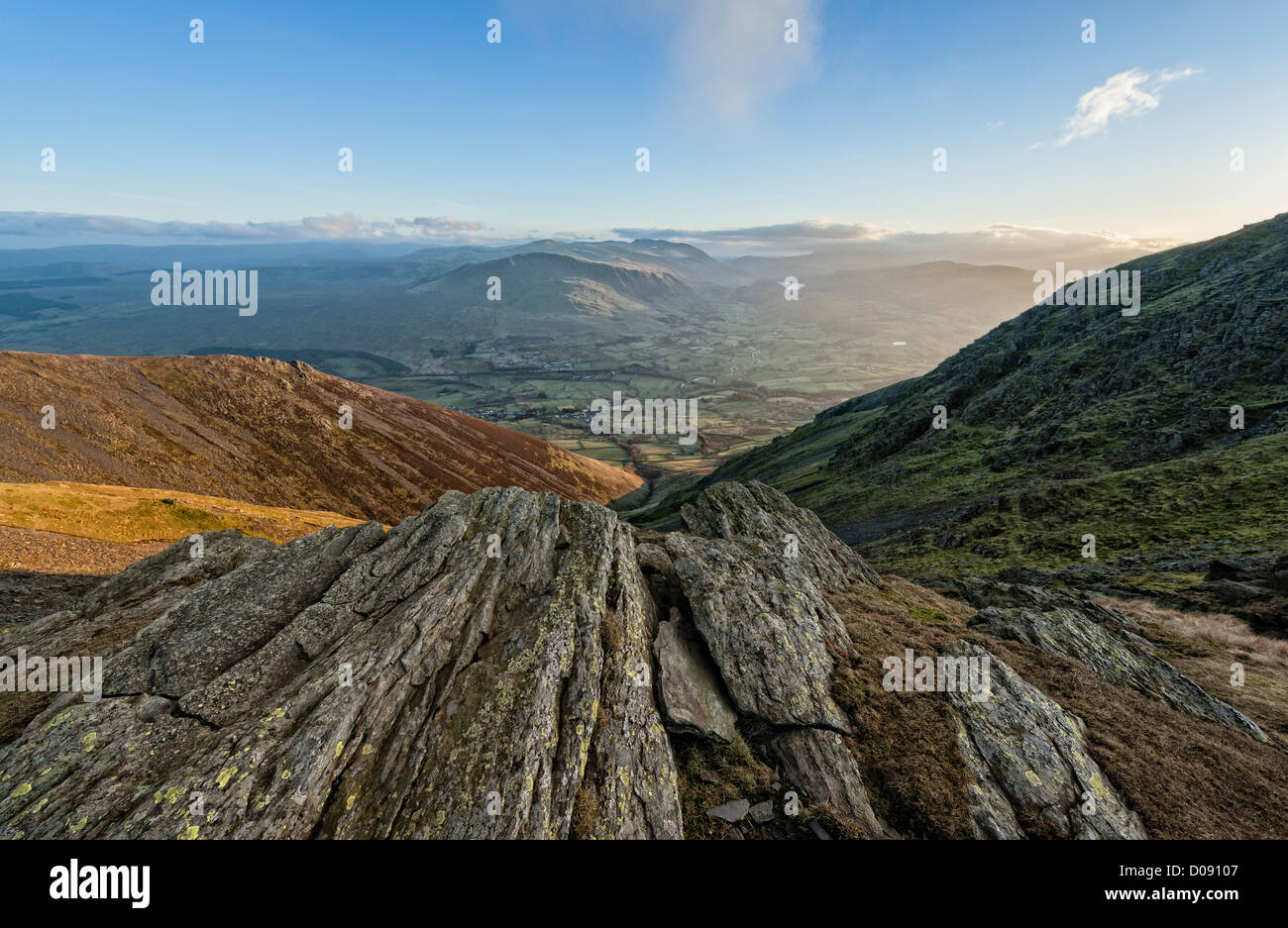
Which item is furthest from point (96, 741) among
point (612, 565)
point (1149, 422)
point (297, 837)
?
point (1149, 422)

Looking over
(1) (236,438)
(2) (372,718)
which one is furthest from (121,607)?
(1) (236,438)

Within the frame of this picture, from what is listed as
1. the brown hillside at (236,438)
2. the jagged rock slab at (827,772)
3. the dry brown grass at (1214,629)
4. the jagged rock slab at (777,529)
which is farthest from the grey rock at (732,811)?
the brown hillside at (236,438)

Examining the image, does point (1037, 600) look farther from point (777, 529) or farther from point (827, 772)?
point (827, 772)

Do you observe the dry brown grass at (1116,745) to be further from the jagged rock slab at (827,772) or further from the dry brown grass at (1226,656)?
the jagged rock slab at (827,772)

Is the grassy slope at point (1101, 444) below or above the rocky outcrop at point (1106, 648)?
above

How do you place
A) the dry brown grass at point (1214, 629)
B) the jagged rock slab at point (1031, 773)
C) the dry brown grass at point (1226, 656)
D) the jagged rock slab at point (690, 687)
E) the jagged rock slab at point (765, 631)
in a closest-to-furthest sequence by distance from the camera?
the jagged rock slab at point (1031, 773), the jagged rock slab at point (690, 687), the jagged rock slab at point (765, 631), the dry brown grass at point (1226, 656), the dry brown grass at point (1214, 629)
